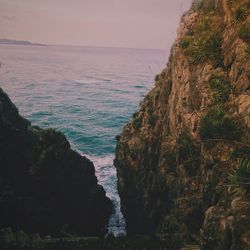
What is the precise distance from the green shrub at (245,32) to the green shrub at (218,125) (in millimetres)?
3357

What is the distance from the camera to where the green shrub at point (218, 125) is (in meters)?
13.2

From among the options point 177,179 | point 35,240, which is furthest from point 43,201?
point 177,179

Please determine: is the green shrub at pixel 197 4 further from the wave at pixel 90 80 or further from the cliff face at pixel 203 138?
the wave at pixel 90 80

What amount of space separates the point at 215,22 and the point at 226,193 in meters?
9.28

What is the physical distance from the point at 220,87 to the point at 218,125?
6.51 ft

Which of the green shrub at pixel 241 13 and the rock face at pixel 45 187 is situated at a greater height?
the green shrub at pixel 241 13

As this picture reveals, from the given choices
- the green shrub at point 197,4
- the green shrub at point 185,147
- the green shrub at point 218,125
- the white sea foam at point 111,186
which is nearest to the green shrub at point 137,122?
the green shrub at point 185,147

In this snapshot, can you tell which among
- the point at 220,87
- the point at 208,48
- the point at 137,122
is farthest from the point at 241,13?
the point at 137,122

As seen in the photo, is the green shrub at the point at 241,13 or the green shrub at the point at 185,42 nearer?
the green shrub at the point at 241,13

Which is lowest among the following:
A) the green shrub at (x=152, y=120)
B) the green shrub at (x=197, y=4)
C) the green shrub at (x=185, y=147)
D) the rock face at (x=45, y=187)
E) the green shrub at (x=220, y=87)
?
the rock face at (x=45, y=187)

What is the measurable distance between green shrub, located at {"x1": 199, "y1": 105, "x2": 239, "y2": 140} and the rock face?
13646mm

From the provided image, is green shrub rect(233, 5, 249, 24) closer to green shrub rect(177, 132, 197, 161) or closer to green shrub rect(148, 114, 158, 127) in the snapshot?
green shrub rect(177, 132, 197, 161)

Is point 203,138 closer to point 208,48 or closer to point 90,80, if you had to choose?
point 208,48

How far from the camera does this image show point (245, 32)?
13.8 metres
